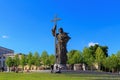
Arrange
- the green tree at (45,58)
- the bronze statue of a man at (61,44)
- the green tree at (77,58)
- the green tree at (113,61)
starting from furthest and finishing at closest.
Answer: the green tree at (45,58) < the green tree at (113,61) < the green tree at (77,58) < the bronze statue of a man at (61,44)

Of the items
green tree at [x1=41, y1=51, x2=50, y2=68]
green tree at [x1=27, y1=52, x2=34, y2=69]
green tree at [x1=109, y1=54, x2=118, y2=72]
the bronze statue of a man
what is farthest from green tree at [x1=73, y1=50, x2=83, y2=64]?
the bronze statue of a man

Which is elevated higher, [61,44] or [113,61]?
[61,44]

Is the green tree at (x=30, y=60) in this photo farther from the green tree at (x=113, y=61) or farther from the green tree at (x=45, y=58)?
the green tree at (x=113, y=61)

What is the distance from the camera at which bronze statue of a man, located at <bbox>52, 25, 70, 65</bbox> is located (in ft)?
203

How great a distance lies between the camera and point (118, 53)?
10488 cm

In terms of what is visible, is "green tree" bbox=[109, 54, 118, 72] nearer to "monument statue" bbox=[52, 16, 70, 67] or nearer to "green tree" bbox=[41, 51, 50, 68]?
"green tree" bbox=[41, 51, 50, 68]

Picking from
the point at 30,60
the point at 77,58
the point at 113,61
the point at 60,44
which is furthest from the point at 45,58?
the point at 60,44

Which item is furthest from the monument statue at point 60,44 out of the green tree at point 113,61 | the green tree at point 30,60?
the green tree at point 30,60

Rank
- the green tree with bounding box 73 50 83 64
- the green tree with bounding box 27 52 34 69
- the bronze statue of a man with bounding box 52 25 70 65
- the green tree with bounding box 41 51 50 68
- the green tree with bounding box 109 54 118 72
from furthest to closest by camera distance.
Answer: the green tree with bounding box 27 52 34 69 < the green tree with bounding box 41 51 50 68 < the green tree with bounding box 109 54 118 72 < the green tree with bounding box 73 50 83 64 < the bronze statue of a man with bounding box 52 25 70 65

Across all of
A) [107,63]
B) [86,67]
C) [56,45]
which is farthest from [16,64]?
[56,45]

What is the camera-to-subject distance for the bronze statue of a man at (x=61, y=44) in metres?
61.8

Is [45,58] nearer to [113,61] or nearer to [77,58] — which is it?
[77,58]

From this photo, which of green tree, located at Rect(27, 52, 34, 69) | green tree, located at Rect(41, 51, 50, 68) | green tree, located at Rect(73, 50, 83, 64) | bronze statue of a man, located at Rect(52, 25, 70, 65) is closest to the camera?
bronze statue of a man, located at Rect(52, 25, 70, 65)

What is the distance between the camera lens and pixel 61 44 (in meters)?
62.2
